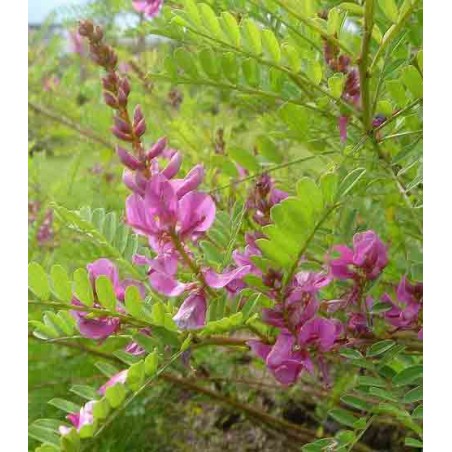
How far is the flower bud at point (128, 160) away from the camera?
1.79 ft

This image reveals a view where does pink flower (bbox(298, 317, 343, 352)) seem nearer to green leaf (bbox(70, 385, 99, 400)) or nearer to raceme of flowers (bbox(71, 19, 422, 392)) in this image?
raceme of flowers (bbox(71, 19, 422, 392))

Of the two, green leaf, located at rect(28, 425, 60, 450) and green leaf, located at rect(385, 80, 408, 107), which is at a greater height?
green leaf, located at rect(385, 80, 408, 107)

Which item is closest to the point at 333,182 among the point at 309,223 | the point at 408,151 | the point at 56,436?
the point at 309,223

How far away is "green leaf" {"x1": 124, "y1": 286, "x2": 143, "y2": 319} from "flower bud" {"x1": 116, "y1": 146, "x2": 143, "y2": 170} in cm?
9

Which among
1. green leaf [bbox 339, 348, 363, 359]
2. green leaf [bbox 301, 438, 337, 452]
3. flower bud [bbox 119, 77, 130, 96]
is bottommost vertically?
green leaf [bbox 301, 438, 337, 452]

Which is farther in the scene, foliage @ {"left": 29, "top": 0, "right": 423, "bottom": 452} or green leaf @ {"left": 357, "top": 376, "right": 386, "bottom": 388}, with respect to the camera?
green leaf @ {"left": 357, "top": 376, "right": 386, "bottom": 388}

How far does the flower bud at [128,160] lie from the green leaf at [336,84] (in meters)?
0.18

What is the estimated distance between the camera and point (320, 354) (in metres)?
0.66

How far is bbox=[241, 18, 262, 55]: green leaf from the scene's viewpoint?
640 millimetres

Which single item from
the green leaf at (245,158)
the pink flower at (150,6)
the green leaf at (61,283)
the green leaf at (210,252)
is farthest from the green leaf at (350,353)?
the pink flower at (150,6)

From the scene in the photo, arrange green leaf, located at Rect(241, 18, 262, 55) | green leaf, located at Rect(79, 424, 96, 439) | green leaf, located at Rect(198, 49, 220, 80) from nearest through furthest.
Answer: green leaf, located at Rect(79, 424, 96, 439), green leaf, located at Rect(241, 18, 262, 55), green leaf, located at Rect(198, 49, 220, 80)

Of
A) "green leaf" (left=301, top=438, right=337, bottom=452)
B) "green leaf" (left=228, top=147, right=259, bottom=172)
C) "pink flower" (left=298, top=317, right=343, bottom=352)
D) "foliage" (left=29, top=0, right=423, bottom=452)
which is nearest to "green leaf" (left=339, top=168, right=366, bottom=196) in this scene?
"foliage" (left=29, top=0, right=423, bottom=452)

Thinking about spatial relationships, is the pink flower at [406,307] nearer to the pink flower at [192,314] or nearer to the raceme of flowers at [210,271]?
the raceme of flowers at [210,271]

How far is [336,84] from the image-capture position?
0.63 m
